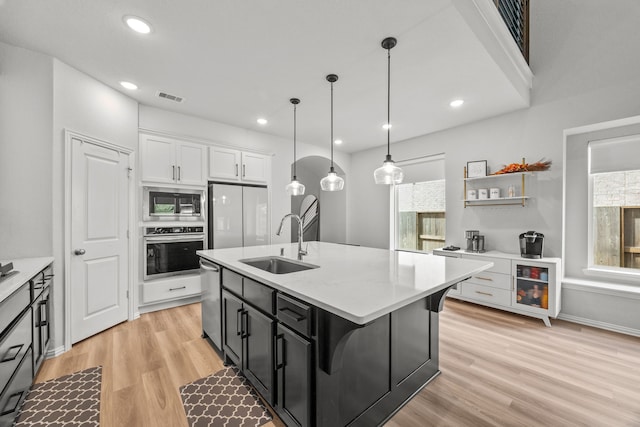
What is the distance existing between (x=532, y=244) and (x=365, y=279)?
276 centimetres

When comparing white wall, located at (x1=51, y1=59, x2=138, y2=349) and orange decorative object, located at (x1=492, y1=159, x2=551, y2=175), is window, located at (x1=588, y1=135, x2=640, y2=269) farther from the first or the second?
white wall, located at (x1=51, y1=59, x2=138, y2=349)

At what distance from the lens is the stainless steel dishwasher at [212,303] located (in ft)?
7.35

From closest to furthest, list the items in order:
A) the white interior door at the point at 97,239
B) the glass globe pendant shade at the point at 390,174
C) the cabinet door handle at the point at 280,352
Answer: the cabinet door handle at the point at 280,352, the glass globe pendant shade at the point at 390,174, the white interior door at the point at 97,239

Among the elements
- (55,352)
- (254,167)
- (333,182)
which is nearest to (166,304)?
(55,352)

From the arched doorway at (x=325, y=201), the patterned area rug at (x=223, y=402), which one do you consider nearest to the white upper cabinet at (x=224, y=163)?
the arched doorway at (x=325, y=201)

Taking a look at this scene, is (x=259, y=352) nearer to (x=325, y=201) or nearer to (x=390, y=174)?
(x=390, y=174)

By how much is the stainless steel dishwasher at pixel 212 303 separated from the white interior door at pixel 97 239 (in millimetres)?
1121

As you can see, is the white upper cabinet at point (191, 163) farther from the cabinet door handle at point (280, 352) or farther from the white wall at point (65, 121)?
the cabinet door handle at point (280, 352)

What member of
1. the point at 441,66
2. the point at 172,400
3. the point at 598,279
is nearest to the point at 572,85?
the point at 441,66

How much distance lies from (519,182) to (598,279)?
53.9 inches

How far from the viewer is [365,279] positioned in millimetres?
1501

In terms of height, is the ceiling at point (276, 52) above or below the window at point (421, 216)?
above

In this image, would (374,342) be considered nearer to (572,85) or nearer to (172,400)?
(172,400)

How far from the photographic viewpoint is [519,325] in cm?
294
